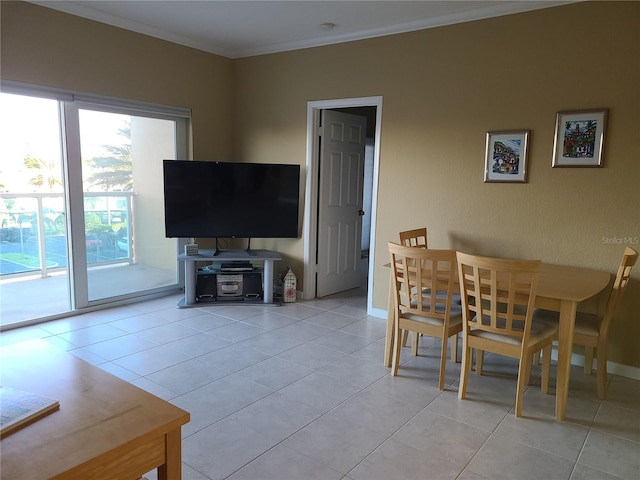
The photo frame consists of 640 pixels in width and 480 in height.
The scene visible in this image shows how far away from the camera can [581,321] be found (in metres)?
2.99

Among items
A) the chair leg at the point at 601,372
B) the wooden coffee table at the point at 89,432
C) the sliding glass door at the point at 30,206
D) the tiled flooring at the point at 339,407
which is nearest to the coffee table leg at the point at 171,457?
the wooden coffee table at the point at 89,432

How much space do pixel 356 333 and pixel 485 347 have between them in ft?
4.62

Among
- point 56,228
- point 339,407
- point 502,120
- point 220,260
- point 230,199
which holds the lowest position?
point 339,407

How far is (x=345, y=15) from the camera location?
3875 millimetres

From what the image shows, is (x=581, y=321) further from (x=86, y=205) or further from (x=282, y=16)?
(x=86, y=205)

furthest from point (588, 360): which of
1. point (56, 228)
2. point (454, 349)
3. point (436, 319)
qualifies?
point (56, 228)

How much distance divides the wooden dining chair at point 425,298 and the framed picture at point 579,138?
1.24m

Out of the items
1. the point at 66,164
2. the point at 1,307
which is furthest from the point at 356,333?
the point at 1,307

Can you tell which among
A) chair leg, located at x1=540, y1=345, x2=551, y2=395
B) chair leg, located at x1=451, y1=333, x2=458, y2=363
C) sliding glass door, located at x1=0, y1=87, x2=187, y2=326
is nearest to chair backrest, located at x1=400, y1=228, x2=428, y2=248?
chair leg, located at x1=451, y1=333, x2=458, y2=363

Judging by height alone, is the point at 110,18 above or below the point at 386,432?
above

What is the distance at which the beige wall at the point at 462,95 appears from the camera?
3.24m

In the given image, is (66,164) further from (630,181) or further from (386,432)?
(630,181)

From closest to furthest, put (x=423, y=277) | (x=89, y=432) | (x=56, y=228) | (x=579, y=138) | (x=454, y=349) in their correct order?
(x=89, y=432), (x=423, y=277), (x=579, y=138), (x=454, y=349), (x=56, y=228)

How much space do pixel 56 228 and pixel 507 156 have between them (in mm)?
4190
